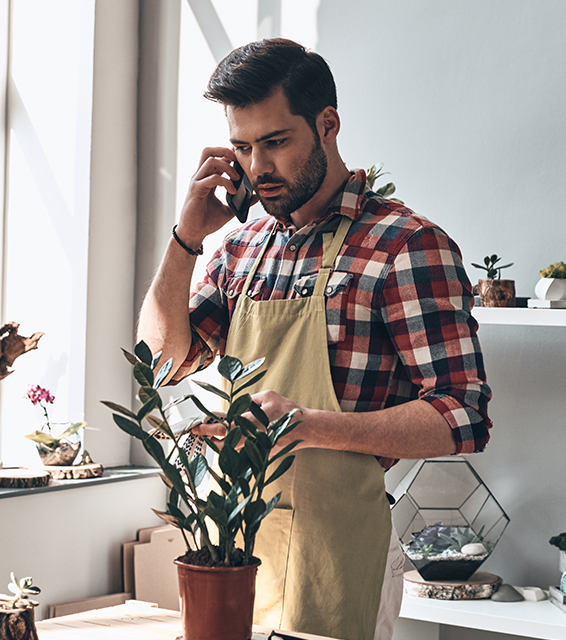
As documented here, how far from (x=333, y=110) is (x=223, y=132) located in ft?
4.28

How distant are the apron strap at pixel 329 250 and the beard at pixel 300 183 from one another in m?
0.07

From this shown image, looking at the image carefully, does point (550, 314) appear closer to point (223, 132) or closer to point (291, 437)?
point (291, 437)

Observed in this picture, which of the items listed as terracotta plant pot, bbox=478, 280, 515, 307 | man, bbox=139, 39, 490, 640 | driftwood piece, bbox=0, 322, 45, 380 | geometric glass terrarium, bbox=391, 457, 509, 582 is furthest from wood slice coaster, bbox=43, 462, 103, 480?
terracotta plant pot, bbox=478, 280, 515, 307

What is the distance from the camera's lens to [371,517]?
1.19 metres

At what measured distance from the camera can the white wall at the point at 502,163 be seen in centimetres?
209

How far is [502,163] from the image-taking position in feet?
7.12

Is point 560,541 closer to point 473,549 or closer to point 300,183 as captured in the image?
point 473,549

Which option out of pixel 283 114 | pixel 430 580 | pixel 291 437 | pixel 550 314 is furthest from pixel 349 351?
pixel 430 580

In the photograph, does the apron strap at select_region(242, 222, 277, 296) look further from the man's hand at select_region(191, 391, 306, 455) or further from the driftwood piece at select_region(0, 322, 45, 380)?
the driftwood piece at select_region(0, 322, 45, 380)

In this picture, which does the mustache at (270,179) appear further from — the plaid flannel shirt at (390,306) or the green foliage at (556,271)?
the green foliage at (556,271)

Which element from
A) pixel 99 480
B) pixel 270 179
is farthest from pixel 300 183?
pixel 99 480

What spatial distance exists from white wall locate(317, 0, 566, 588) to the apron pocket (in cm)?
113

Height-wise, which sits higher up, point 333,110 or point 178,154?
point 178,154

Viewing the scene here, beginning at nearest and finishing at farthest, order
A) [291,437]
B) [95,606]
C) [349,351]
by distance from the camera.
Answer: [291,437], [349,351], [95,606]
